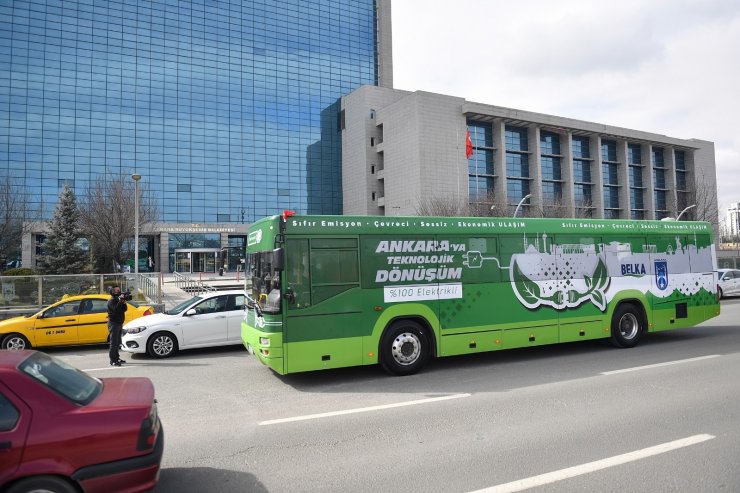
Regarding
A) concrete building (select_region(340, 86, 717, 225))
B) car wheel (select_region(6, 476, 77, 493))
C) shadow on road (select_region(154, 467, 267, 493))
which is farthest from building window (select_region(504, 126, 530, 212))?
car wheel (select_region(6, 476, 77, 493))

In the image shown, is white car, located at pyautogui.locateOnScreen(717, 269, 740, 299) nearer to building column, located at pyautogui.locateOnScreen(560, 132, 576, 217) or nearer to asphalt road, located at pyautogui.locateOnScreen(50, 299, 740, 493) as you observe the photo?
asphalt road, located at pyautogui.locateOnScreen(50, 299, 740, 493)

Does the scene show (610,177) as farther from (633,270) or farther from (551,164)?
(633,270)

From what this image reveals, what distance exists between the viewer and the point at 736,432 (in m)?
5.34

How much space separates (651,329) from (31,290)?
19492mm

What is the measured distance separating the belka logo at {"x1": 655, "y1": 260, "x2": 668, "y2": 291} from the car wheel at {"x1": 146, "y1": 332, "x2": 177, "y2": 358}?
→ 11520mm

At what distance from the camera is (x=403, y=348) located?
28.2ft

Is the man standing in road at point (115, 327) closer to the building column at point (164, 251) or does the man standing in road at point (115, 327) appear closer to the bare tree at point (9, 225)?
the bare tree at point (9, 225)

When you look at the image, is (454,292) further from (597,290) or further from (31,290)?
(31,290)

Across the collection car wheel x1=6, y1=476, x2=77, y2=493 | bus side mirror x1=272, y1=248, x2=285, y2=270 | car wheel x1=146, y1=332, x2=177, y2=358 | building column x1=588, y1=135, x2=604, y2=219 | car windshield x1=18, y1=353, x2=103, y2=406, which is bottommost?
car wheel x1=146, y1=332, x2=177, y2=358

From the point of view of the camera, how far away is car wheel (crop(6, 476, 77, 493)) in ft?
10.4

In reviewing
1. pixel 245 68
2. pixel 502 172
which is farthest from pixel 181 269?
pixel 502 172

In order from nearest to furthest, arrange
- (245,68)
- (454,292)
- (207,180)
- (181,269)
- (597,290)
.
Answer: (454,292) < (597,290) < (181,269) < (207,180) < (245,68)

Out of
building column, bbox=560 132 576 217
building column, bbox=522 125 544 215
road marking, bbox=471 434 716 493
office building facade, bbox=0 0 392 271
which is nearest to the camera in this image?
road marking, bbox=471 434 716 493

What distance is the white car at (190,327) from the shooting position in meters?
11.1
